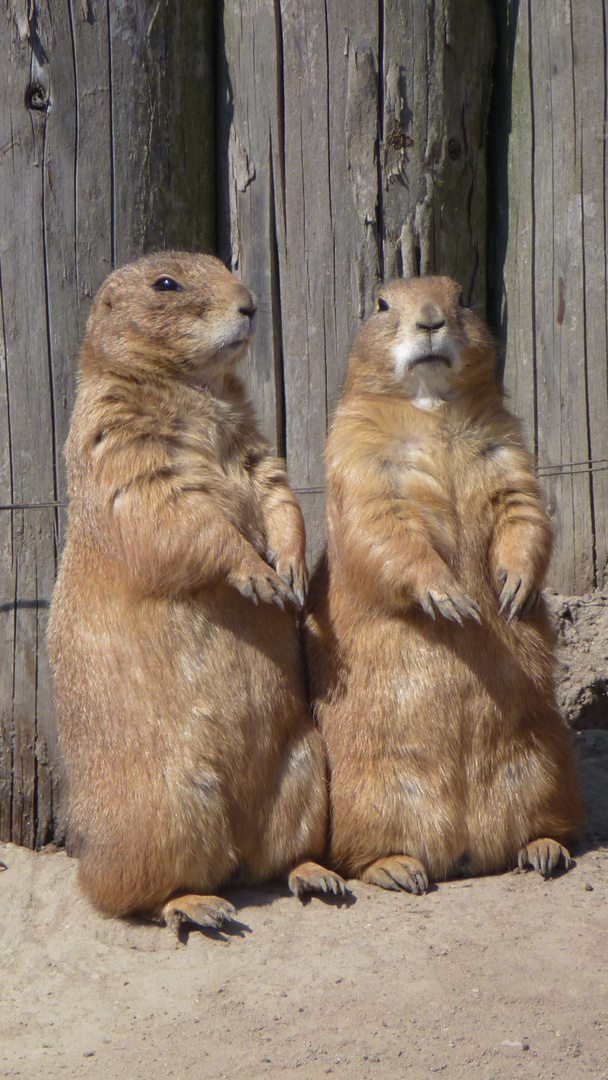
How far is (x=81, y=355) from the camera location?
5.29m

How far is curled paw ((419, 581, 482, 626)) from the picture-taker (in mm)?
4715

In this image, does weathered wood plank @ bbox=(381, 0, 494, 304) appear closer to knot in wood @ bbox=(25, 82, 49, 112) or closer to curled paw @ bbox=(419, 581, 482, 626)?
knot in wood @ bbox=(25, 82, 49, 112)

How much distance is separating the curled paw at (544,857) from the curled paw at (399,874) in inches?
17.4

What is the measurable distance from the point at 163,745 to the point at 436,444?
1.81 meters

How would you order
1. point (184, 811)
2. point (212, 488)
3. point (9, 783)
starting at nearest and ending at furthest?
point (184, 811) < point (212, 488) < point (9, 783)

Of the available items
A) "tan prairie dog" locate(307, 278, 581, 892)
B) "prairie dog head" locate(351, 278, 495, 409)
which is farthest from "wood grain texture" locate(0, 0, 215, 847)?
"tan prairie dog" locate(307, 278, 581, 892)

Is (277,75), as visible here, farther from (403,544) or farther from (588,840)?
(588,840)

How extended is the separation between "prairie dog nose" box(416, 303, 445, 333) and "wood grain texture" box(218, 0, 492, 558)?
0.98 metres

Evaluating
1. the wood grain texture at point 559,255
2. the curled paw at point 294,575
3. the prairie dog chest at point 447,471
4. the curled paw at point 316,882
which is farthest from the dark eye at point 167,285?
the curled paw at point 316,882

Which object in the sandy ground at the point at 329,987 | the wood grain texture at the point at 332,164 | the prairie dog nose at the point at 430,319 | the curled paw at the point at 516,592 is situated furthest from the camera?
the wood grain texture at the point at 332,164

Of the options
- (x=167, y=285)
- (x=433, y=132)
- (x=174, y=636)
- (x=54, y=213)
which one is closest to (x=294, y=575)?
(x=174, y=636)

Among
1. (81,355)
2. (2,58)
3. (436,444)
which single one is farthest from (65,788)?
(2,58)

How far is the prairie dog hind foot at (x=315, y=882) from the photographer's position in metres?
4.75

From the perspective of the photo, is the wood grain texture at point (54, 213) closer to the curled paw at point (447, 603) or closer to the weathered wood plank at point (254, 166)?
the weathered wood plank at point (254, 166)
